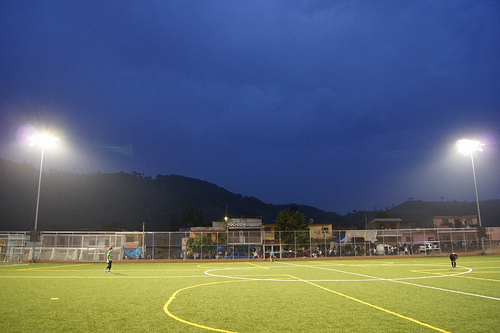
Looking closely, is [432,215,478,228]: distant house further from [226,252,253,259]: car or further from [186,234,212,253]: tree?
[186,234,212,253]: tree

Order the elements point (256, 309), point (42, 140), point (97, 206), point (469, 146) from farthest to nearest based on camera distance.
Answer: point (97, 206) → point (469, 146) → point (42, 140) → point (256, 309)

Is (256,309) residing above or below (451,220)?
below

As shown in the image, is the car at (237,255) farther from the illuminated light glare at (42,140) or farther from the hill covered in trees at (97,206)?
the hill covered in trees at (97,206)

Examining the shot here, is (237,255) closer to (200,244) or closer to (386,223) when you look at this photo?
(200,244)

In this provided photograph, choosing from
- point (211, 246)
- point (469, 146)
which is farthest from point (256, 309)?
point (469, 146)

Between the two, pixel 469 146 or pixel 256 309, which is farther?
pixel 469 146

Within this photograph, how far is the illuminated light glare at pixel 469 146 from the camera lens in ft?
140

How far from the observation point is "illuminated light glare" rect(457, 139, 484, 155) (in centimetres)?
4281

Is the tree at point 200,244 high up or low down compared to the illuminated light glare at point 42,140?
down

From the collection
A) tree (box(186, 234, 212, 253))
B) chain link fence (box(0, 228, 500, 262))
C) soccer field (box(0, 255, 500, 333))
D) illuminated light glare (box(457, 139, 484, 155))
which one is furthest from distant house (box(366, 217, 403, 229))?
soccer field (box(0, 255, 500, 333))

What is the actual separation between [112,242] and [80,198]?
411ft

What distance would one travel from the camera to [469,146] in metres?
43.0

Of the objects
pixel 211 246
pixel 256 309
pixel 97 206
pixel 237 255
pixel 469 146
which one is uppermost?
pixel 97 206

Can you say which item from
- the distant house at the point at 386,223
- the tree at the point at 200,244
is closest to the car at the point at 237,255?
the tree at the point at 200,244
